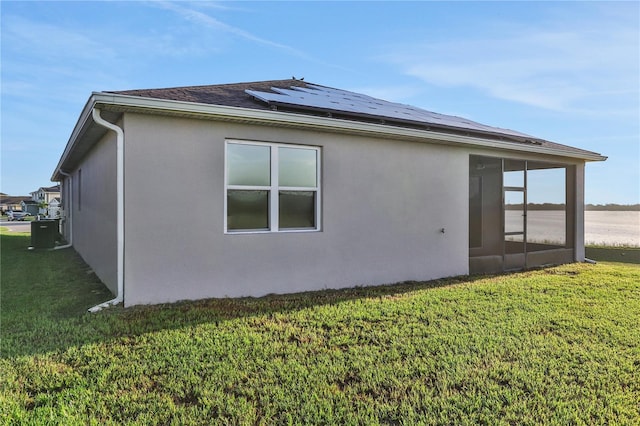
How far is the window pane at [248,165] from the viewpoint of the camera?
18.5 ft

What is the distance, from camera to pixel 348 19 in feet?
28.9

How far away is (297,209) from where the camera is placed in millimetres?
6207

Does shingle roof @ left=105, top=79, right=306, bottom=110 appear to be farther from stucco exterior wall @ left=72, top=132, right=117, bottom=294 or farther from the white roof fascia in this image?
stucco exterior wall @ left=72, top=132, right=117, bottom=294

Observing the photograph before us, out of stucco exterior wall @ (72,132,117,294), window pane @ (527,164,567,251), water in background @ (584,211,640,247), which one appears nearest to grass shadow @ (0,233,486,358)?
stucco exterior wall @ (72,132,117,294)

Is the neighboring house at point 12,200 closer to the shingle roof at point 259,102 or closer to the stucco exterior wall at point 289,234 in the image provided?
the shingle roof at point 259,102

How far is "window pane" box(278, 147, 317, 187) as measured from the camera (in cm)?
602

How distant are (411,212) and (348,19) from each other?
16.5 feet

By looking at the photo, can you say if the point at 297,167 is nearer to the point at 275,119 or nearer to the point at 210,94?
the point at 275,119

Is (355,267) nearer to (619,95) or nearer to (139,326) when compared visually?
(139,326)

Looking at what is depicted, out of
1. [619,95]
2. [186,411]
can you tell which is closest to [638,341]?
[186,411]

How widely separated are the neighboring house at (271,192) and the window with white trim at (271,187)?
2 cm

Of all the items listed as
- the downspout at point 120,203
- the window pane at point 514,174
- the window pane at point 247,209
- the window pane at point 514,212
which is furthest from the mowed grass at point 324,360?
the window pane at point 514,174

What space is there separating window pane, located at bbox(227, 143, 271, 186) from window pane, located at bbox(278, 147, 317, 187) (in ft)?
0.78

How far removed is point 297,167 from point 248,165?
2.74 ft
